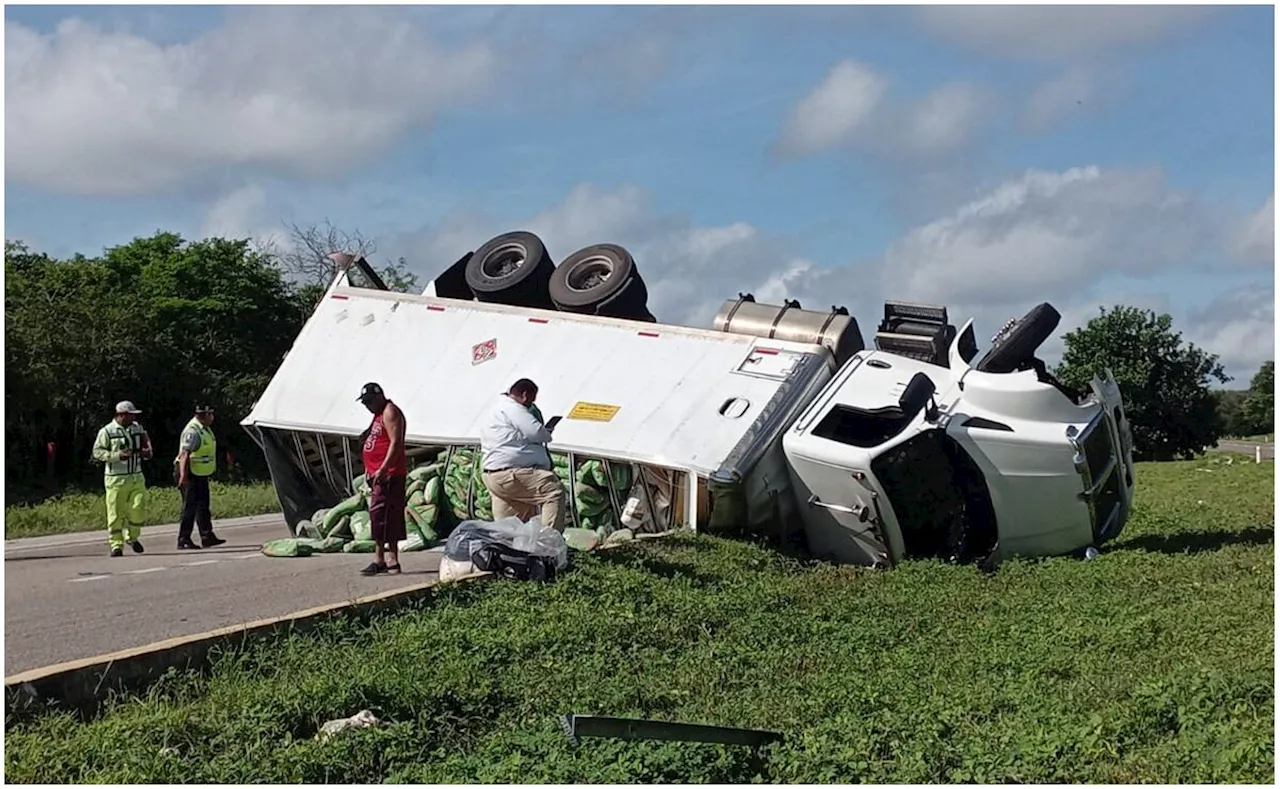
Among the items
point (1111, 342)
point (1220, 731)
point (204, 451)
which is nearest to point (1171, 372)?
point (1111, 342)

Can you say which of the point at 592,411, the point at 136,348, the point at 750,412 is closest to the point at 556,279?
the point at 592,411

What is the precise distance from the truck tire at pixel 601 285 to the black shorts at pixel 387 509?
4.34 meters

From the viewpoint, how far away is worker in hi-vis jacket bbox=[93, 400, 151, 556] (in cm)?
1162

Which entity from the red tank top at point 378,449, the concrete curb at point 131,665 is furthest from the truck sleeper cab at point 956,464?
the concrete curb at point 131,665

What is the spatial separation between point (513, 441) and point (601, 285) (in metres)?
4.43

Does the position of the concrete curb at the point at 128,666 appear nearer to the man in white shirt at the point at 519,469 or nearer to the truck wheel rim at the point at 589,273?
the man in white shirt at the point at 519,469

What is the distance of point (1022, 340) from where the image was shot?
10711 millimetres

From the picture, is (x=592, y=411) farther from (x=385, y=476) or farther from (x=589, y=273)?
(x=385, y=476)

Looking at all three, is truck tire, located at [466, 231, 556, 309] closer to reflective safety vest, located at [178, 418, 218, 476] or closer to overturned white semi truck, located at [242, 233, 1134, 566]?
overturned white semi truck, located at [242, 233, 1134, 566]

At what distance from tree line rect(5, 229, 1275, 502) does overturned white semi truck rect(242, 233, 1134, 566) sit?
374 centimetres

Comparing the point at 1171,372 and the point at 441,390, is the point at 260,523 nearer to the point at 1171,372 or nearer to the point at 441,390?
the point at 441,390

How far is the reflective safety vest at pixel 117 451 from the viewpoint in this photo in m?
11.6

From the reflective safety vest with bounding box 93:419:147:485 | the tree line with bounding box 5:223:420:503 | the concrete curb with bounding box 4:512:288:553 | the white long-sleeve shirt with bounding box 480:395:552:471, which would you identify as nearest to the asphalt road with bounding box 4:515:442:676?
the reflective safety vest with bounding box 93:419:147:485

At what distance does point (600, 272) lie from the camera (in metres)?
13.7
